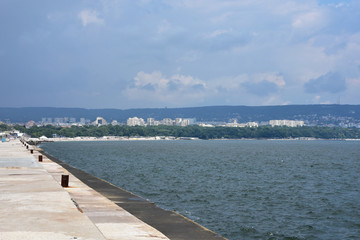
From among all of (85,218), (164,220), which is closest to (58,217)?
(85,218)

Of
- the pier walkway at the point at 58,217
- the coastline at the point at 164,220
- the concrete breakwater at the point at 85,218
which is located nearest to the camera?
the pier walkway at the point at 58,217

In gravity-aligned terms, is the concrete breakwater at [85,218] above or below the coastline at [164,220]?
above

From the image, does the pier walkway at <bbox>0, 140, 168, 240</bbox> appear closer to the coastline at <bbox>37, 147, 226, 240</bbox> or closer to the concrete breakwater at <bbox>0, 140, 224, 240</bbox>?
the concrete breakwater at <bbox>0, 140, 224, 240</bbox>

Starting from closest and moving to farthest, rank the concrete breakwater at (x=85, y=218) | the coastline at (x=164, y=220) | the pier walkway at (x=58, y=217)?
the pier walkway at (x=58, y=217) → the concrete breakwater at (x=85, y=218) → the coastline at (x=164, y=220)

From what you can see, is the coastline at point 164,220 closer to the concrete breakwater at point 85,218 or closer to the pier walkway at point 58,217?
the concrete breakwater at point 85,218

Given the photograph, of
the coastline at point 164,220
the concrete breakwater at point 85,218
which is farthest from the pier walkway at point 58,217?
the coastline at point 164,220

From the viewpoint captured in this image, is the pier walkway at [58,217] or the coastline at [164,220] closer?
the pier walkway at [58,217]

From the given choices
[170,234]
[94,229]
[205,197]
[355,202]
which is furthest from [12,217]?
[355,202]

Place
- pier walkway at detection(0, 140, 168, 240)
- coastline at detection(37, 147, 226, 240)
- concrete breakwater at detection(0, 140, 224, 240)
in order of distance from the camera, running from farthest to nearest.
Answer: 1. coastline at detection(37, 147, 226, 240)
2. concrete breakwater at detection(0, 140, 224, 240)
3. pier walkway at detection(0, 140, 168, 240)

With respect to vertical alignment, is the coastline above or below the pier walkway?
below

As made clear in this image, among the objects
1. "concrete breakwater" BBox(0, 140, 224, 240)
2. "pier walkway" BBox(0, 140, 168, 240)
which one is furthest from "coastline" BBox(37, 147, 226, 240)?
"pier walkway" BBox(0, 140, 168, 240)

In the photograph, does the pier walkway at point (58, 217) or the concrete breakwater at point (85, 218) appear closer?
the pier walkway at point (58, 217)

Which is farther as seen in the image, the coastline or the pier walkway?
the coastline

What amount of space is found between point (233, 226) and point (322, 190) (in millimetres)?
22576
